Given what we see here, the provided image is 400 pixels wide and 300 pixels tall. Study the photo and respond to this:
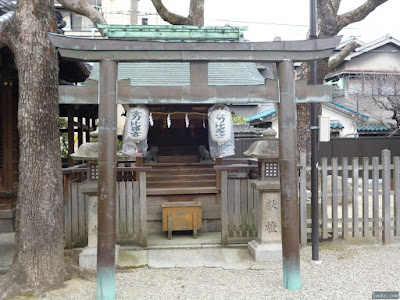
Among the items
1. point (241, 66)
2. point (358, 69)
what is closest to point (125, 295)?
point (241, 66)

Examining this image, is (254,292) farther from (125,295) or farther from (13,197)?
(13,197)

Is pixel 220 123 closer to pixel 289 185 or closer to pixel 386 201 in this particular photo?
pixel 289 185

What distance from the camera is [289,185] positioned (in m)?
4.60

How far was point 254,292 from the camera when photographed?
4.61 metres

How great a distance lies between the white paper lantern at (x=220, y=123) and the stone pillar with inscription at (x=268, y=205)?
1073 millimetres

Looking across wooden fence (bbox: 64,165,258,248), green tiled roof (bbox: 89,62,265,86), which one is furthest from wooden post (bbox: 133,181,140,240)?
green tiled roof (bbox: 89,62,265,86)

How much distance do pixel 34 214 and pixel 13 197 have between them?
3.88 meters

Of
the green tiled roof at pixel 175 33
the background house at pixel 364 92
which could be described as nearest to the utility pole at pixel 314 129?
the green tiled roof at pixel 175 33

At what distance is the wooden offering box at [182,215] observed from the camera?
23.7 feet

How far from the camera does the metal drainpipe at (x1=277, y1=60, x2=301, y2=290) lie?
4.57 m

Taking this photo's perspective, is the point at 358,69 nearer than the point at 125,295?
No

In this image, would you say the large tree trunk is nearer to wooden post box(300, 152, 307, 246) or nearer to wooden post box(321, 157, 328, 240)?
wooden post box(300, 152, 307, 246)

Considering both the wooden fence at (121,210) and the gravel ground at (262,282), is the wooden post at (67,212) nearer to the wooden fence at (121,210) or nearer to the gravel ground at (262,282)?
the wooden fence at (121,210)

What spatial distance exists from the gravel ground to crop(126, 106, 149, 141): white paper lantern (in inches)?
86.4
